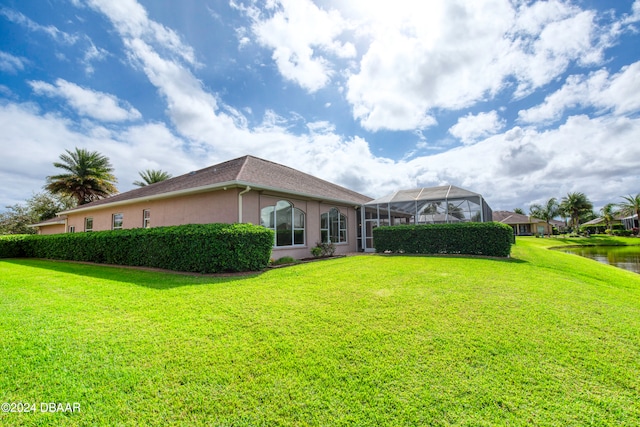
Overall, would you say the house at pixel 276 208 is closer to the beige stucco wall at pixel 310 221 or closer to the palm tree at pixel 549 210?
the beige stucco wall at pixel 310 221

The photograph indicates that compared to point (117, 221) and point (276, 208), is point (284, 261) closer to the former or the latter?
point (276, 208)

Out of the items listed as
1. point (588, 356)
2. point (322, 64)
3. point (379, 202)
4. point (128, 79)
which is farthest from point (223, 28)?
point (588, 356)

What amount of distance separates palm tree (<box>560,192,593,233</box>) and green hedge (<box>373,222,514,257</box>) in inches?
1900

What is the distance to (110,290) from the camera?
244 inches

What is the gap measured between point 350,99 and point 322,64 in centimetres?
260

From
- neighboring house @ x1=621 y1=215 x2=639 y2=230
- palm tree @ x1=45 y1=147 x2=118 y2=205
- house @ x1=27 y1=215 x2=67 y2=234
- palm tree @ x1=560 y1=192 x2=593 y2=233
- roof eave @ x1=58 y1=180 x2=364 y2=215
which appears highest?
palm tree @ x1=45 y1=147 x2=118 y2=205

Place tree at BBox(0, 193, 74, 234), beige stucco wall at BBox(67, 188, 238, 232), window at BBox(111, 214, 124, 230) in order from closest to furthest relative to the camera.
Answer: beige stucco wall at BBox(67, 188, 238, 232), window at BBox(111, 214, 124, 230), tree at BBox(0, 193, 74, 234)

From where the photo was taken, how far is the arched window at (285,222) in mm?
11727

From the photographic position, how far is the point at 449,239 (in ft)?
43.9

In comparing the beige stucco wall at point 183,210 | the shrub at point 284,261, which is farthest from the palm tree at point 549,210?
the beige stucco wall at point 183,210

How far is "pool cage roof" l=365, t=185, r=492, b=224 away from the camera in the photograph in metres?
15.0

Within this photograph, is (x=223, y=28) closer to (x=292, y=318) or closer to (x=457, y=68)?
(x=457, y=68)

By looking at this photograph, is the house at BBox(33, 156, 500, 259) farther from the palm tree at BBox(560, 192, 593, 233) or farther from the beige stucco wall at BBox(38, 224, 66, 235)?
the palm tree at BBox(560, 192, 593, 233)

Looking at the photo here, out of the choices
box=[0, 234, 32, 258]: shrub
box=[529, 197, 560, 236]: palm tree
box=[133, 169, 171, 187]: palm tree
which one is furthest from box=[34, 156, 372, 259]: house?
box=[529, 197, 560, 236]: palm tree
